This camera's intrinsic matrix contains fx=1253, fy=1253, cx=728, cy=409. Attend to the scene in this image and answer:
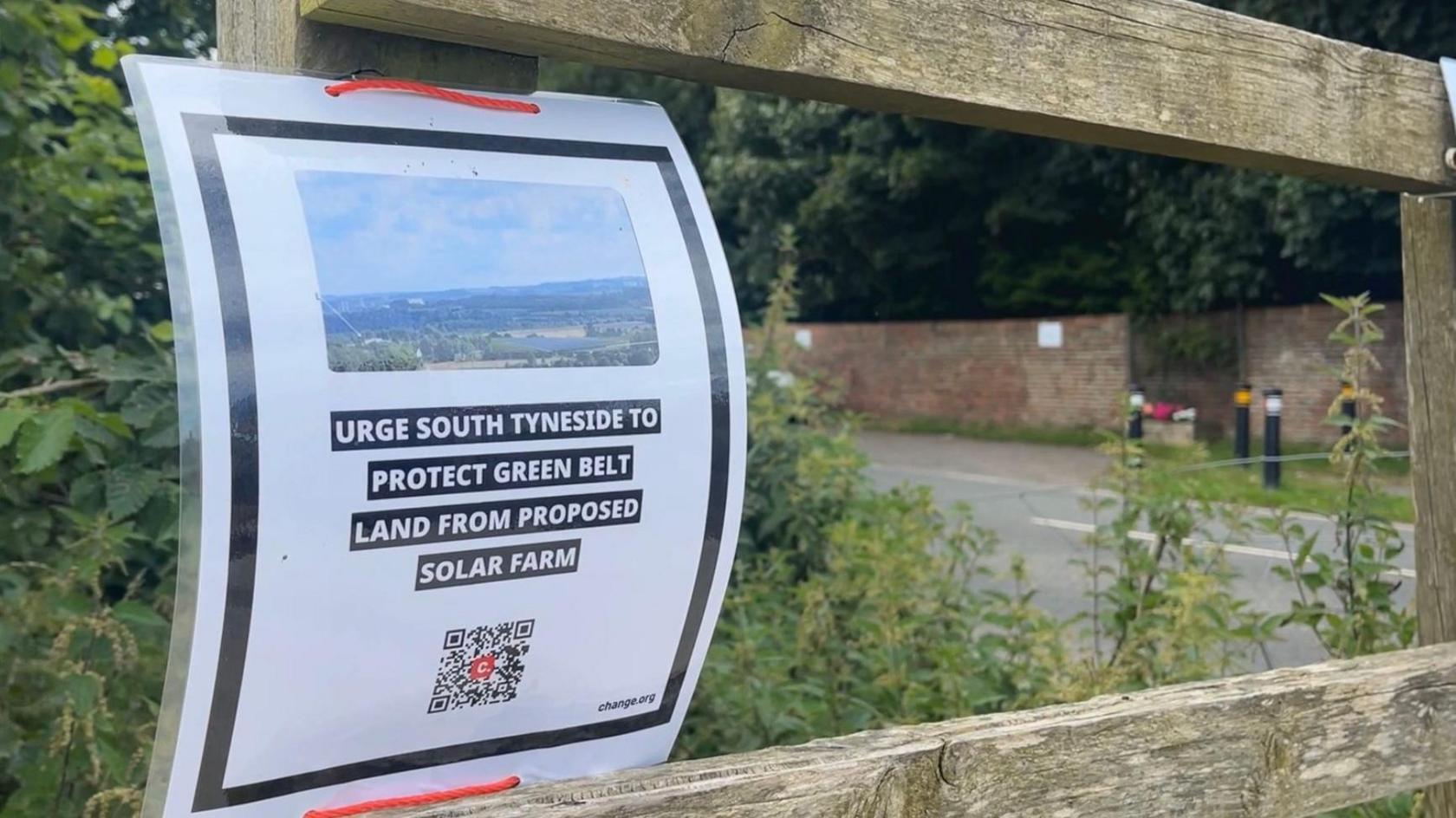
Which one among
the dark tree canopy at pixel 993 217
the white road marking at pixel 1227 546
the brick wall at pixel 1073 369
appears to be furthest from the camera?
the brick wall at pixel 1073 369

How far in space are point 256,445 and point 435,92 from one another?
0.38m

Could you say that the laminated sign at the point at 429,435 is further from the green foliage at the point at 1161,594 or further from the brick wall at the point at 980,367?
the brick wall at the point at 980,367

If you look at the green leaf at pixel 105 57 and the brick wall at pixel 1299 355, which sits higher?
the green leaf at pixel 105 57

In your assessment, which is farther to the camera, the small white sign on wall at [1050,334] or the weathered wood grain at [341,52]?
the small white sign on wall at [1050,334]

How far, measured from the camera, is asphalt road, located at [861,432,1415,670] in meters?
6.40

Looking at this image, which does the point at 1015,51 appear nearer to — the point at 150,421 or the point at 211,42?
the point at 150,421

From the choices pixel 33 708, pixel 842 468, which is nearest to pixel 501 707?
pixel 33 708

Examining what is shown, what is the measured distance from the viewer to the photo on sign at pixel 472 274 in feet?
3.43

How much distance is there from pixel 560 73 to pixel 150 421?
18.2 m

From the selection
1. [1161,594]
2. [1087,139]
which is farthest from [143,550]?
[1161,594]

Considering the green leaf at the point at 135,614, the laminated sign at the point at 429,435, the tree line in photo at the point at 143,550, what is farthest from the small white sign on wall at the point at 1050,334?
the laminated sign at the point at 429,435

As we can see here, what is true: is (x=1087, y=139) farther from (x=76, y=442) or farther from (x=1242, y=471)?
(x=1242, y=471)

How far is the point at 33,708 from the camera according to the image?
2.12 meters

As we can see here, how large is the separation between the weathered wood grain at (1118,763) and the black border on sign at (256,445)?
0.05 metres
